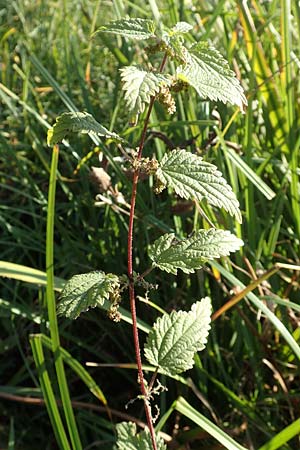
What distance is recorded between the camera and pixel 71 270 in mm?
1600

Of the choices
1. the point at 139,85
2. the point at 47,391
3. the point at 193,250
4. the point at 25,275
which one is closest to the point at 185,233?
the point at 25,275

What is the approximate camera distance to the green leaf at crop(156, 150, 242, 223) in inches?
33.4

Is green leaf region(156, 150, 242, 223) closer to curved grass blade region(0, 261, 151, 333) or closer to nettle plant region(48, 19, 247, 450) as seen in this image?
nettle plant region(48, 19, 247, 450)

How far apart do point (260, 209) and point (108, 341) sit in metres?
0.45

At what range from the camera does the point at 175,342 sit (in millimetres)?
976

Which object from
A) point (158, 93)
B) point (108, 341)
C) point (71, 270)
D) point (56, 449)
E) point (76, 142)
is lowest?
point (56, 449)

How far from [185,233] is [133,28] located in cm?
72

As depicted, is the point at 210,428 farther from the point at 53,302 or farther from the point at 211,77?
the point at 211,77

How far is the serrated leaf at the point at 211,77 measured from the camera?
32.8 inches

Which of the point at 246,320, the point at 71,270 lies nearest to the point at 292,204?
the point at 246,320

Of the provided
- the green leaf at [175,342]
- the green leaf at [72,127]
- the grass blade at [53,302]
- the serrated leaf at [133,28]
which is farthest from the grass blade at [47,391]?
the serrated leaf at [133,28]

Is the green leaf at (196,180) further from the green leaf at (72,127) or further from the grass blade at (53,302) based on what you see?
the grass blade at (53,302)

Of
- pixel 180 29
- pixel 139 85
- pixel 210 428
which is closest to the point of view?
pixel 139 85

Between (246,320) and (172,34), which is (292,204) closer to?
(246,320)
